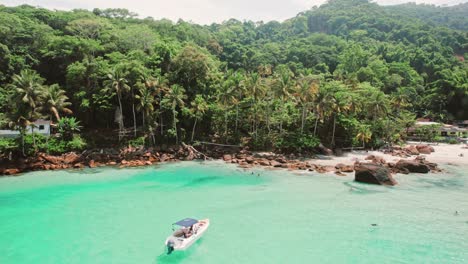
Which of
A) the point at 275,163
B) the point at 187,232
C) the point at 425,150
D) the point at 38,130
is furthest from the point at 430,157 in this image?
the point at 38,130

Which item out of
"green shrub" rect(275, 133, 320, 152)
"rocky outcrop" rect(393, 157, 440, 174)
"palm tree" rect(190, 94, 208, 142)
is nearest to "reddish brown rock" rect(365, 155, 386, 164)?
"rocky outcrop" rect(393, 157, 440, 174)

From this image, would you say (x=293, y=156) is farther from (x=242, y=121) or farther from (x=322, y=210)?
(x=322, y=210)

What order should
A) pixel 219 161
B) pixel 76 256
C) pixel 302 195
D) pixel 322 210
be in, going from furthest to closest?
1. pixel 219 161
2. pixel 302 195
3. pixel 322 210
4. pixel 76 256

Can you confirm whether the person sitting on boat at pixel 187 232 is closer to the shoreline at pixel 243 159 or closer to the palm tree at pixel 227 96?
the shoreline at pixel 243 159

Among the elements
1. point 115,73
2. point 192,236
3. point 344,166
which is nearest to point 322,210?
point 192,236

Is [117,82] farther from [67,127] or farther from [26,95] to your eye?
[26,95]

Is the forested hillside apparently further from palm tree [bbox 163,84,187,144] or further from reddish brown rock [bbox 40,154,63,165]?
reddish brown rock [bbox 40,154,63,165]
